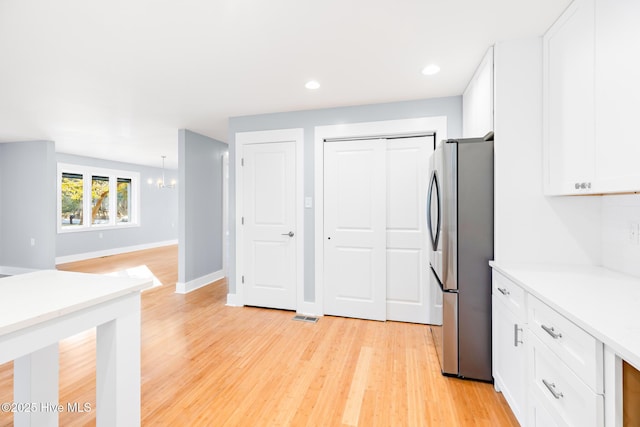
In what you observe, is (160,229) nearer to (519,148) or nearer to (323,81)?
(323,81)

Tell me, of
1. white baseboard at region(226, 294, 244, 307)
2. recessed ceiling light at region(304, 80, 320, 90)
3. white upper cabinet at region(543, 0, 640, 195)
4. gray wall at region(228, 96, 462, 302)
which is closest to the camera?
white upper cabinet at region(543, 0, 640, 195)

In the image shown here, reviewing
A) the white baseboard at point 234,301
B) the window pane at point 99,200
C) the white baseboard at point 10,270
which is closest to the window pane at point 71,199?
the window pane at point 99,200

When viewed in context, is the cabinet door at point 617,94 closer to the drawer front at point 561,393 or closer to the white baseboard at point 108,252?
the drawer front at point 561,393

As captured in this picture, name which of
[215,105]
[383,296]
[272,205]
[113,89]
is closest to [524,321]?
[383,296]

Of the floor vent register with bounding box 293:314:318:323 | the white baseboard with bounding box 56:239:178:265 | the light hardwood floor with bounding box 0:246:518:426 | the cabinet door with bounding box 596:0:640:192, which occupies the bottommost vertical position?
the light hardwood floor with bounding box 0:246:518:426

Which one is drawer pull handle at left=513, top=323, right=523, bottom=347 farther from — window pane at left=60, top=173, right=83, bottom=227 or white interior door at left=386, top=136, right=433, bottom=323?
window pane at left=60, top=173, right=83, bottom=227

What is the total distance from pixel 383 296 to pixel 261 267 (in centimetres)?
150

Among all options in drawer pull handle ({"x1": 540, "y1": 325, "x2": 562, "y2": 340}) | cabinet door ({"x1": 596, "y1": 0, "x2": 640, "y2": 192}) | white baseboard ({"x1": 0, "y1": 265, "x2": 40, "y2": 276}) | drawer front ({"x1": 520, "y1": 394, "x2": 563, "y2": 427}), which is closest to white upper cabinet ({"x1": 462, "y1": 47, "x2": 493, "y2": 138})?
cabinet door ({"x1": 596, "y1": 0, "x2": 640, "y2": 192})

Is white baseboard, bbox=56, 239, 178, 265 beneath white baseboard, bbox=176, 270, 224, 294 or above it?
above

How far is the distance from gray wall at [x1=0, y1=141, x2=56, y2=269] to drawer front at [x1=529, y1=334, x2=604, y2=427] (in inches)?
277

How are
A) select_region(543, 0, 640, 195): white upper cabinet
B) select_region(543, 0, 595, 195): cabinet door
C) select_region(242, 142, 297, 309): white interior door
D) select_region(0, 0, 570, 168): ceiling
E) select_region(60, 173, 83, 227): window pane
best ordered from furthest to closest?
select_region(60, 173, 83, 227): window pane, select_region(242, 142, 297, 309): white interior door, select_region(0, 0, 570, 168): ceiling, select_region(543, 0, 595, 195): cabinet door, select_region(543, 0, 640, 195): white upper cabinet

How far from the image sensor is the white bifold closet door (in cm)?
315

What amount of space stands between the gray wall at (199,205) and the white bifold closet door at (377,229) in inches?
86.4

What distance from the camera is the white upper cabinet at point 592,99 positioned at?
4.35 ft
